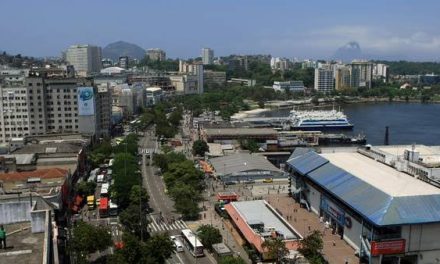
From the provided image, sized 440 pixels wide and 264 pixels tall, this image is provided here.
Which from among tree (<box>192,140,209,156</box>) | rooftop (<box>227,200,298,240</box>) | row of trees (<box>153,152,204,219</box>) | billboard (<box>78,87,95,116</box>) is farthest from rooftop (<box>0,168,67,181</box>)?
tree (<box>192,140,209,156</box>)

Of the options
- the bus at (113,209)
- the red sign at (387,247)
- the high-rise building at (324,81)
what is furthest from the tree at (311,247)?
the high-rise building at (324,81)

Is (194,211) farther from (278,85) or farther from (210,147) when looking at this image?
(278,85)

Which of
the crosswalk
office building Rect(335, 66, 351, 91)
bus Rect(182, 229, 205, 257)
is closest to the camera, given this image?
bus Rect(182, 229, 205, 257)

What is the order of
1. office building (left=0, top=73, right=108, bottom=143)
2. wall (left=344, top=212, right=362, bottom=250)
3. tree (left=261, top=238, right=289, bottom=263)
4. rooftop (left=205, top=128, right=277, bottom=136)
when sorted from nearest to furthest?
tree (left=261, top=238, right=289, bottom=263), wall (left=344, top=212, right=362, bottom=250), office building (left=0, top=73, right=108, bottom=143), rooftop (left=205, top=128, right=277, bottom=136)

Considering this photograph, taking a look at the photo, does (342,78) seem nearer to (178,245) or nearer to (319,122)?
(319,122)

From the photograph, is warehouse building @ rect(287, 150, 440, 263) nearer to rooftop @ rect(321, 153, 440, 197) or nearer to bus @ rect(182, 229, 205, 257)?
rooftop @ rect(321, 153, 440, 197)

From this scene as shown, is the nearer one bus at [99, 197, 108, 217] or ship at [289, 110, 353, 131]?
bus at [99, 197, 108, 217]

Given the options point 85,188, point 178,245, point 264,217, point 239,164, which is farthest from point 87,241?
point 239,164
